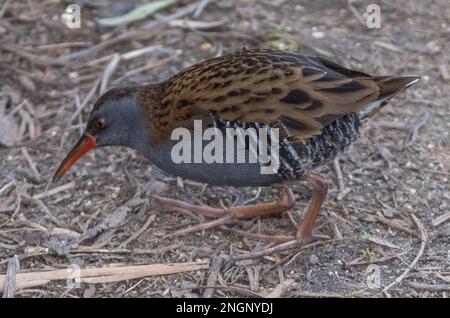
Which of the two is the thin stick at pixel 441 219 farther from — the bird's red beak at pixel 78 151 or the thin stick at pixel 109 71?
the thin stick at pixel 109 71

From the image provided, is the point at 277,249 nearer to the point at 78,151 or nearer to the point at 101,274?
the point at 101,274

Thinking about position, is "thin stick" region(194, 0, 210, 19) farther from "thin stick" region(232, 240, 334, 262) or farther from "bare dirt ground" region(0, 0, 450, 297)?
"thin stick" region(232, 240, 334, 262)

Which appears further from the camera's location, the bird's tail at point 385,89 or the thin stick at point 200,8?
the thin stick at point 200,8

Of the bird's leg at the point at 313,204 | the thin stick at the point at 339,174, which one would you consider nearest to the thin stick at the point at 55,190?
the bird's leg at the point at 313,204

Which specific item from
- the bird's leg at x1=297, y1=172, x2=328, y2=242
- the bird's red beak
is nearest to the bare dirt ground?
the bird's leg at x1=297, y1=172, x2=328, y2=242

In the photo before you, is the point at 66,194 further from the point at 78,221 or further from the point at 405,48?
the point at 405,48

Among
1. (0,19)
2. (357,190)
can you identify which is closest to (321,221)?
(357,190)

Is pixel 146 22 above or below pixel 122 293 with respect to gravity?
above
